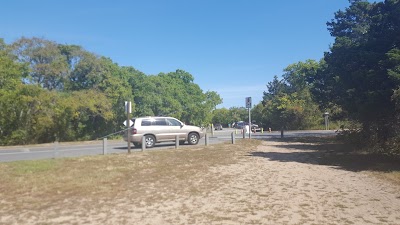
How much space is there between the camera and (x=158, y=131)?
18.9 meters

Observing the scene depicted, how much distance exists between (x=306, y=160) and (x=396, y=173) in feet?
11.8

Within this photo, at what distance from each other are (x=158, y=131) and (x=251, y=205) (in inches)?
500

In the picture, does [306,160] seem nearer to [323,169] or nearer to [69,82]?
[323,169]

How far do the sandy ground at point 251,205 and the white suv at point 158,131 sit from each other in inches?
378

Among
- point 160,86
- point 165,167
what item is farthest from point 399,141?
point 160,86

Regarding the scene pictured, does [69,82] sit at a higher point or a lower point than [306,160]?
higher

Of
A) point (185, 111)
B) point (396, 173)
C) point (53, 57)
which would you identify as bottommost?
point (396, 173)

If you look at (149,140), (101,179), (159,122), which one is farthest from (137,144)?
(101,179)

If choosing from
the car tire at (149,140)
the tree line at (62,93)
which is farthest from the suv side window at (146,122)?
the tree line at (62,93)

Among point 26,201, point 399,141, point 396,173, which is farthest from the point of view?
point 399,141

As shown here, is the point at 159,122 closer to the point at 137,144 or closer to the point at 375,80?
the point at 137,144

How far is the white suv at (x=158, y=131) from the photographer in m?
18.4

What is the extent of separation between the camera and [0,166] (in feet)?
36.7

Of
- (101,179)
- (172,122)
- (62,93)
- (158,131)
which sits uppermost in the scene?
(62,93)
